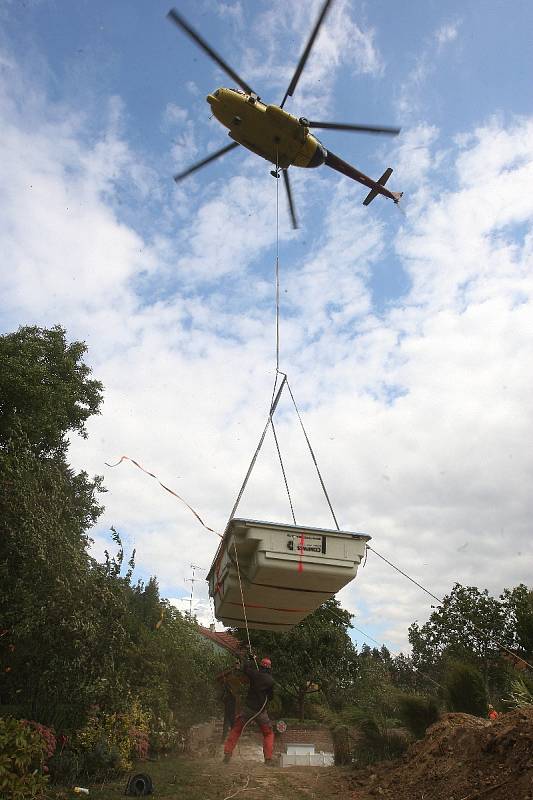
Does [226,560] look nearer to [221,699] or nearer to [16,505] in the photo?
[16,505]

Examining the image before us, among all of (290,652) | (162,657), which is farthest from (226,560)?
(290,652)

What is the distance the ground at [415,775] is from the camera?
198 inches

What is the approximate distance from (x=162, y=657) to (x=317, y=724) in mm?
11917

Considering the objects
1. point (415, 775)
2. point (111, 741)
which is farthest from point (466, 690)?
point (111, 741)

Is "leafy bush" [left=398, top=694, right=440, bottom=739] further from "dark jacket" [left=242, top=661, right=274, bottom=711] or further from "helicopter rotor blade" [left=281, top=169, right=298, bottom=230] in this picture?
"helicopter rotor blade" [left=281, top=169, right=298, bottom=230]

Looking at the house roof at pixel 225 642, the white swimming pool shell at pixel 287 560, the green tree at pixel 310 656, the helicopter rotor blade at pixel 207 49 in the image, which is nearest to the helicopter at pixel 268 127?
the helicopter rotor blade at pixel 207 49

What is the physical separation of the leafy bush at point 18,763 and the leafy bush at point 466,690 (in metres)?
5.66

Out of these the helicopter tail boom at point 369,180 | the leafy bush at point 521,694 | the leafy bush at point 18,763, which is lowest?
the leafy bush at point 18,763

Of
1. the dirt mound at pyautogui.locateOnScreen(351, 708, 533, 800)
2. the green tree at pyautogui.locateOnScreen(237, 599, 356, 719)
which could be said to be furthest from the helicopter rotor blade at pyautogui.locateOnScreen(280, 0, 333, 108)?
the green tree at pyautogui.locateOnScreen(237, 599, 356, 719)

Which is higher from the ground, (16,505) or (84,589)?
(16,505)

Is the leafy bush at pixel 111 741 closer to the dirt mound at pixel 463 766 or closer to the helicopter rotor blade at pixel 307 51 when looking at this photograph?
the dirt mound at pixel 463 766

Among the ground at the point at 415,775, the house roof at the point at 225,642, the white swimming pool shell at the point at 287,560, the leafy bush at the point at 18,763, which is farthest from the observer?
the house roof at the point at 225,642

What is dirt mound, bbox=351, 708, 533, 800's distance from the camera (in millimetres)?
4855

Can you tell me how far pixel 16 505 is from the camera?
8.84 metres
